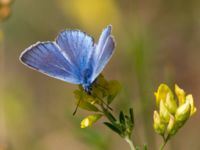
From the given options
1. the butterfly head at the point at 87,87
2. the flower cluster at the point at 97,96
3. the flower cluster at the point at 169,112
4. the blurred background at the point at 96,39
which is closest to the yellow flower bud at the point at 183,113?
the flower cluster at the point at 169,112

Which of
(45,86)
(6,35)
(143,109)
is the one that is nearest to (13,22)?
(6,35)

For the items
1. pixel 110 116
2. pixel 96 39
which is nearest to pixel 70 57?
pixel 110 116

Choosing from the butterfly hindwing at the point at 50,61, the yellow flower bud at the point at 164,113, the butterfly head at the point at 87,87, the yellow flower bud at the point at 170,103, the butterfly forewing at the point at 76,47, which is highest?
the butterfly forewing at the point at 76,47

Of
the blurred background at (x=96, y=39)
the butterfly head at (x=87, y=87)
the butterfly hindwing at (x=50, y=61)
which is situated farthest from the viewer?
the blurred background at (x=96, y=39)

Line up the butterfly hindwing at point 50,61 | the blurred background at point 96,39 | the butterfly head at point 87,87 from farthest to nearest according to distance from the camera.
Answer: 1. the blurred background at point 96,39
2. the butterfly head at point 87,87
3. the butterfly hindwing at point 50,61

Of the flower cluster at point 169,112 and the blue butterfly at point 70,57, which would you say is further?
the flower cluster at point 169,112

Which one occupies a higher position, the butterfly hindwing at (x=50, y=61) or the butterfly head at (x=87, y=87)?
the butterfly hindwing at (x=50, y=61)

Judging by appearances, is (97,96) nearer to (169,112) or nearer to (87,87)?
(87,87)

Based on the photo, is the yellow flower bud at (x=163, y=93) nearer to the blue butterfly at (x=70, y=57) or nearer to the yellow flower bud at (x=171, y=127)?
the yellow flower bud at (x=171, y=127)
